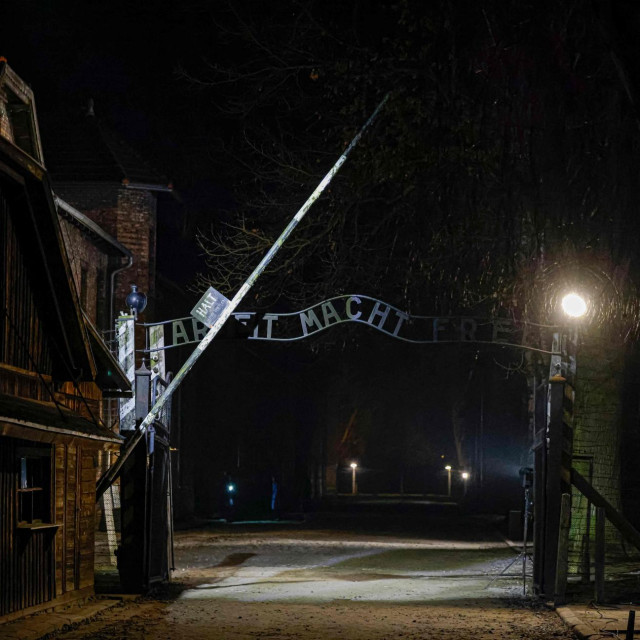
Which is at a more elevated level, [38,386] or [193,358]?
[193,358]

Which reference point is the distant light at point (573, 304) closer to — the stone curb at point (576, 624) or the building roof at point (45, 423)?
the stone curb at point (576, 624)

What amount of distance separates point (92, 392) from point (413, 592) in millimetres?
5916

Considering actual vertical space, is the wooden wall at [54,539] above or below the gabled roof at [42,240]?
below

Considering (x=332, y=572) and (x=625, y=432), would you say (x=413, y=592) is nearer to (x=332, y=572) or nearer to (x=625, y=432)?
(x=332, y=572)

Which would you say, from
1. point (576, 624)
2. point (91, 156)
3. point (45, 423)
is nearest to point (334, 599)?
point (576, 624)

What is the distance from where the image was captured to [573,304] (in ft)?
49.5

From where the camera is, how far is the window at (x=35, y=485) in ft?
45.8

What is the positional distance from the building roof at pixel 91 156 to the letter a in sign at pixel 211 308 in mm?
15903

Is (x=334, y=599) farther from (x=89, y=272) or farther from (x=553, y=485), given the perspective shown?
(x=89, y=272)

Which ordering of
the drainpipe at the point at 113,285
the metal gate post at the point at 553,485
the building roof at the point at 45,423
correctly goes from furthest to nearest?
the drainpipe at the point at 113,285
the metal gate post at the point at 553,485
the building roof at the point at 45,423

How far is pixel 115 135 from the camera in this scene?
3500cm

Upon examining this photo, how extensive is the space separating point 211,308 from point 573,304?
5918 millimetres

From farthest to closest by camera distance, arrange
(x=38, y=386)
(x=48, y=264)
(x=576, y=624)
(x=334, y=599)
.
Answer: (x=334, y=599) → (x=38, y=386) → (x=48, y=264) → (x=576, y=624)

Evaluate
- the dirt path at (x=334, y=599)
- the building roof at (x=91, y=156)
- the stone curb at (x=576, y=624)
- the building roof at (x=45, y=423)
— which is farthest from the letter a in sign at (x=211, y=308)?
the building roof at (x=91, y=156)
